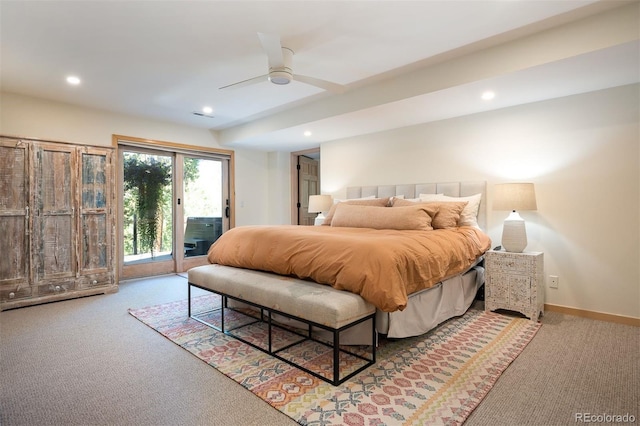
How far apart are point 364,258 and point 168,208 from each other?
4194 mm

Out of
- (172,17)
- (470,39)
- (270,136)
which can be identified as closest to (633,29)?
(470,39)

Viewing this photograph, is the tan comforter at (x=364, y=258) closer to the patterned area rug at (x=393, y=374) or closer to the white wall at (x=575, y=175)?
the patterned area rug at (x=393, y=374)

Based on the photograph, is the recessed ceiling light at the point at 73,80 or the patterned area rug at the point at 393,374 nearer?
the patterned area rug at the point at 393,374

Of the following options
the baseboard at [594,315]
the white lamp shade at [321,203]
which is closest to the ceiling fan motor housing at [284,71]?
the white lamp shade at [321,203]

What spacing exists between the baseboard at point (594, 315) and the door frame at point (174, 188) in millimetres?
4862

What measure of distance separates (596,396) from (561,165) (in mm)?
2251

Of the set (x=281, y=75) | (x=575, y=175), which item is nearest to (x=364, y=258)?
(x=281, y=75)

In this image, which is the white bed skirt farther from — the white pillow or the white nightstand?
the white pillow

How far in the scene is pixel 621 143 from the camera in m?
2.94

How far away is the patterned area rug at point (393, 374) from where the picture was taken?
169 cm

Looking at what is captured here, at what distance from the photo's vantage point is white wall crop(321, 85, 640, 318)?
292 centimetres

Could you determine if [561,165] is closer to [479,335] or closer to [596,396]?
[479,335]

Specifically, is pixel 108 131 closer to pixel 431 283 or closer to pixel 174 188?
pixel 174 188

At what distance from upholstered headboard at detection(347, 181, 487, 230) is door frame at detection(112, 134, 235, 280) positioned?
2319 mm
